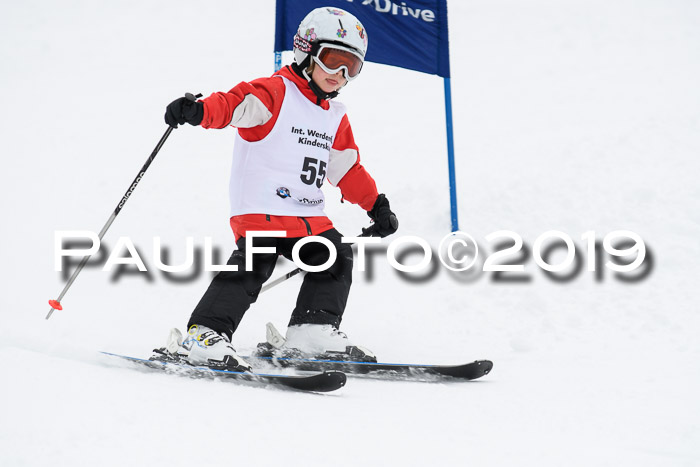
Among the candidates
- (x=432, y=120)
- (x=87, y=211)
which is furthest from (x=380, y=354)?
(x=432, y=120)

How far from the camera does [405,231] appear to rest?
643 cm

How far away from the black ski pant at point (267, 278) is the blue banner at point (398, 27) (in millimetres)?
2625

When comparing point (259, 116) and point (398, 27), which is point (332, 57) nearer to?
point (259, 116)

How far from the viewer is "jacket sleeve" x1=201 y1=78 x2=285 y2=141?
3.27 metres

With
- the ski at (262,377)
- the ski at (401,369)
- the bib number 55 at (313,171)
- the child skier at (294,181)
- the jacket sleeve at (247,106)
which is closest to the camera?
the ski at (262,377)

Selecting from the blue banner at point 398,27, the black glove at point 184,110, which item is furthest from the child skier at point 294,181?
the blue banner at point 398,27

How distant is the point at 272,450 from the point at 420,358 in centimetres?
194

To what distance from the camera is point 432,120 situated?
1082 cm

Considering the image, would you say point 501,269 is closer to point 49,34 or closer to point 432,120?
point 432,120

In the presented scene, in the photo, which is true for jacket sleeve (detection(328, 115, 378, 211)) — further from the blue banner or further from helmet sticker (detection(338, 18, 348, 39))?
the blue banner

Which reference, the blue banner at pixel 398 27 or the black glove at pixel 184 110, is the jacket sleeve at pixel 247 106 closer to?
the black glove at pixel 184 110

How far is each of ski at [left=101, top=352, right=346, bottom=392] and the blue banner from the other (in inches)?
134

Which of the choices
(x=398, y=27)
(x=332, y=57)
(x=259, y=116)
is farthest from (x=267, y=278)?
(x=398, y=27)

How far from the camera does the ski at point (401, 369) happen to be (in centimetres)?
337
